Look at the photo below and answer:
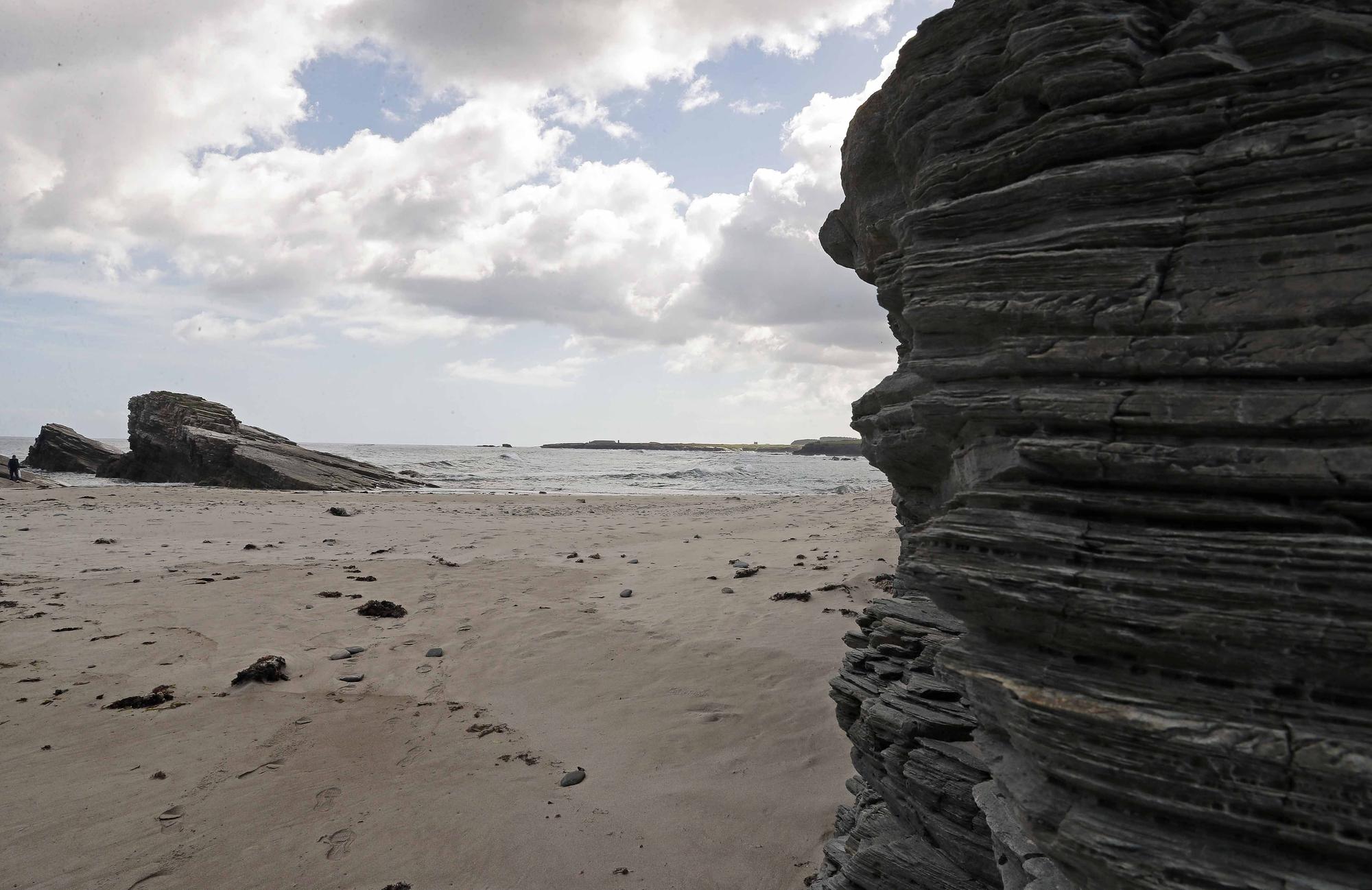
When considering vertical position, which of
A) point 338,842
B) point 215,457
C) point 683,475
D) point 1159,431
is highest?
point 215,457

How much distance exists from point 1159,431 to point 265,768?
7882 mm

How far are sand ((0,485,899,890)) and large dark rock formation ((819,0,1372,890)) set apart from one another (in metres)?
3.26

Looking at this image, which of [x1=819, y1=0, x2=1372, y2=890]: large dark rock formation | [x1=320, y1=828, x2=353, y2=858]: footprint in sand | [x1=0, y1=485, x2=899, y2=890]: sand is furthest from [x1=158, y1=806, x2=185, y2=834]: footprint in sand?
[x1=819, y1=0, x2=1372, y2=890]: large dark rock formation

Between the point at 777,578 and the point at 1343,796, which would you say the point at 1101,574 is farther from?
the point at 777,578

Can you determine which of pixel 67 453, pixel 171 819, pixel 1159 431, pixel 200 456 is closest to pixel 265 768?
pixel 171 819

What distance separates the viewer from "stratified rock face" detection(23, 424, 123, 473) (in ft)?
167

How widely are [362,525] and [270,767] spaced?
16.7 m

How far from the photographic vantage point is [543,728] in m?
8.01

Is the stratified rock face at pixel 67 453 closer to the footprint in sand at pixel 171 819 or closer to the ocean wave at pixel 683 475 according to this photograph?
the ocean wave at pixel 683 475

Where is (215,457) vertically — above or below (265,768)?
above

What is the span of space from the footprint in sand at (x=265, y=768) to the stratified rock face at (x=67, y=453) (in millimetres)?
55774

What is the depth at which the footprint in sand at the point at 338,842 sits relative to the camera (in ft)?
18.9

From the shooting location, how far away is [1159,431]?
332cm

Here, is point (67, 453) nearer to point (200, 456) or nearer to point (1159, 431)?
point (200, 456)
